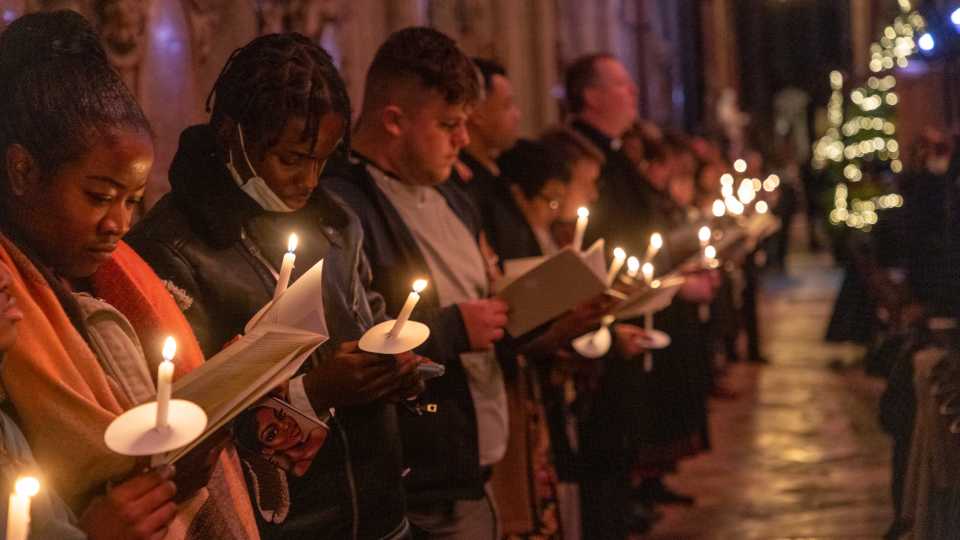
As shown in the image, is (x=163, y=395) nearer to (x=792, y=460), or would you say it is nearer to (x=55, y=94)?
(x=55, y=94)

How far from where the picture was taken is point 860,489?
26.4 ft

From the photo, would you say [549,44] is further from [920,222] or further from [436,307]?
[436,307]

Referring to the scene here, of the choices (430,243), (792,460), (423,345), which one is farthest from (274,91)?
(792,460)

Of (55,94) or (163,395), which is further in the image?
(55,94)

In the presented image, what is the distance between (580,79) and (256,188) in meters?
4.31

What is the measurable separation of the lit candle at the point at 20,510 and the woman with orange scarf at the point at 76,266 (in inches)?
9.3

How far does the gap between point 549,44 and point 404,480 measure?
8.71 meters

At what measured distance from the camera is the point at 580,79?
24.0ft

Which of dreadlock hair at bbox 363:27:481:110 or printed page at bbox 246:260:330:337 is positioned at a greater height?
dreadlock hair at bbox 363:27:481:110

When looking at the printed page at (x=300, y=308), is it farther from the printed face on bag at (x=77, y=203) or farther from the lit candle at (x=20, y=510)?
the lit candle at (x=20, y=510)

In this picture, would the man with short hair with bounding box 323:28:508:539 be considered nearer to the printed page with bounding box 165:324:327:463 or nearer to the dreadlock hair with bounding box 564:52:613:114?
the printed page with bounding box 165:324:327:463

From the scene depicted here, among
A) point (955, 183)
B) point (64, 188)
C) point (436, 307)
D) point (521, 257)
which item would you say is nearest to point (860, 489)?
point (955, 183)

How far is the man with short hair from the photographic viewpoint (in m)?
4.01

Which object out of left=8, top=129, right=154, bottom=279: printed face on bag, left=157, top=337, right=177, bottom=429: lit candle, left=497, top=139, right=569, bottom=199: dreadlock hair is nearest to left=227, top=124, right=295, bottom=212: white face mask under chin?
left=8, top=129, right=154, bottom=279: printed face on bag
